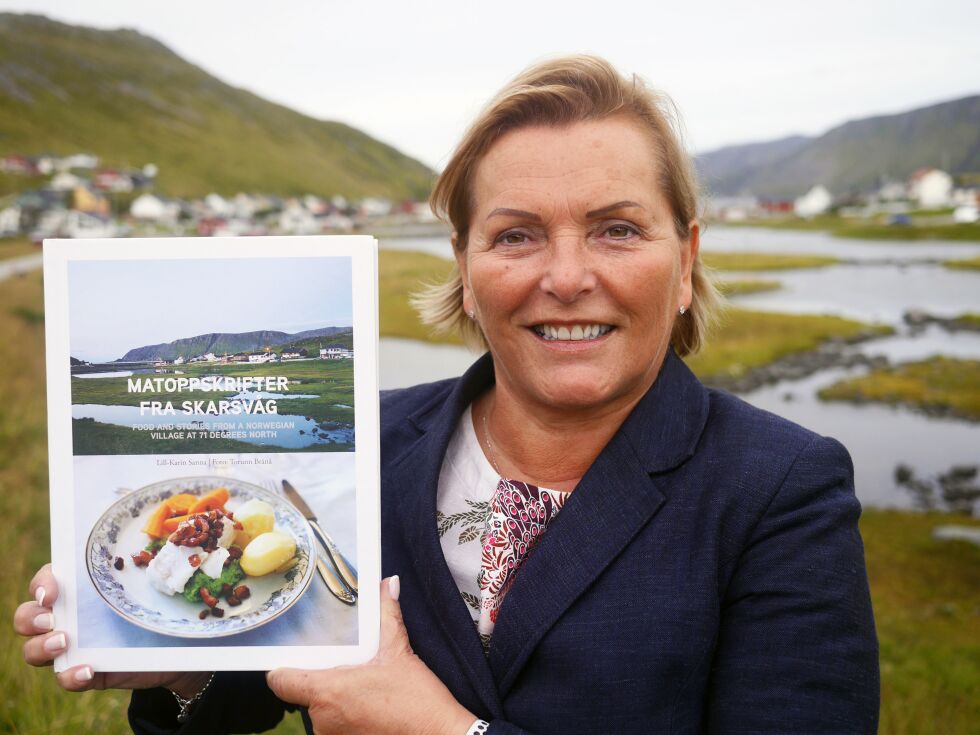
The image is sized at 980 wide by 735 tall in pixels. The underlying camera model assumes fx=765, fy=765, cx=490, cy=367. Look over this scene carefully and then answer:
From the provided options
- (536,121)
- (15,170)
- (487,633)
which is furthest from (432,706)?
(15,170)

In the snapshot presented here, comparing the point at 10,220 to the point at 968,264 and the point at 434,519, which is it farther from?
the point at 968,264

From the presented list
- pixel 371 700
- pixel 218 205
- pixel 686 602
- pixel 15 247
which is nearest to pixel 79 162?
pixel 15 247

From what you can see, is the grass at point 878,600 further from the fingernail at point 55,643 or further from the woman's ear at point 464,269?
the fingernail at point 55,643

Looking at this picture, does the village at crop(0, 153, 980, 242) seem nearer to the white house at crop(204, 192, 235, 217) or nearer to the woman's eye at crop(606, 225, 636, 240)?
the white house at crop(204, 192, 235, 217)

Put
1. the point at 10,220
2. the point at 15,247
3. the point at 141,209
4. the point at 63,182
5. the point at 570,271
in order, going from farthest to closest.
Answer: the point at 63,182
the point at 10,220
the point at 141,209
the point at 15,247
the point at 570,271

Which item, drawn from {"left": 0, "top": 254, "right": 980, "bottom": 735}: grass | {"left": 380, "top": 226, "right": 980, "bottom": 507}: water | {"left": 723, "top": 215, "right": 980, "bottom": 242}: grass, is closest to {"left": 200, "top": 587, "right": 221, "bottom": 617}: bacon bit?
{"left": 0, "top": 254, "right": 980, "bottom": 735}: grass

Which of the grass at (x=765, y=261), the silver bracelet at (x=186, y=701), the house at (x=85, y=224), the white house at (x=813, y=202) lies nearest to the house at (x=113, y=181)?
the house at (x=85, y=224)
